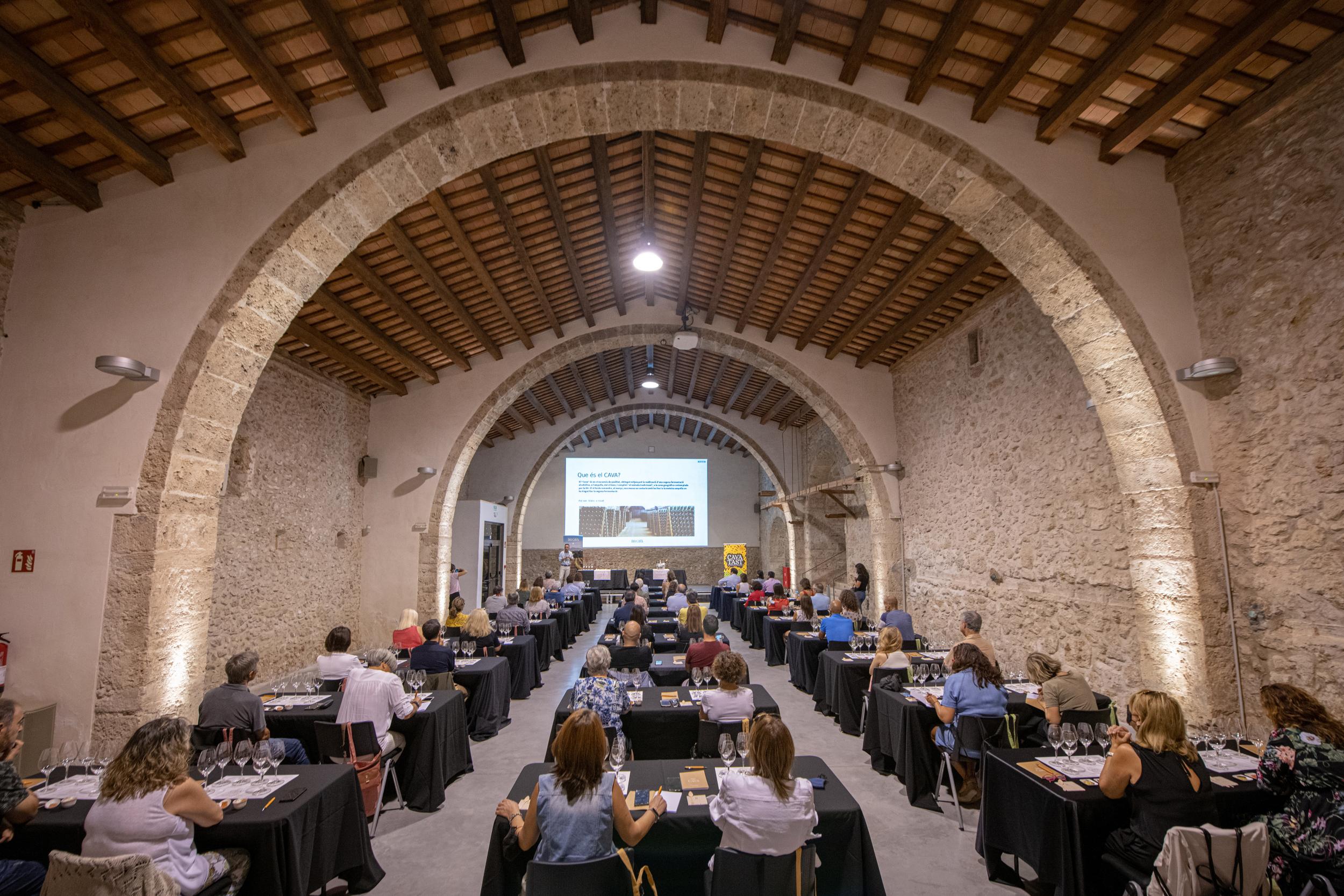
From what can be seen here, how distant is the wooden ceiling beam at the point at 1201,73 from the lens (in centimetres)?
307

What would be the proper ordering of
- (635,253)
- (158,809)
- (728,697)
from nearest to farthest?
(158,809) → (728,697) → (635,253)

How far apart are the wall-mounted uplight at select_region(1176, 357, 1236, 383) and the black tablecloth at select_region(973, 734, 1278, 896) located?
7.94 ft

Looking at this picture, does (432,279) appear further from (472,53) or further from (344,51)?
(344,51)

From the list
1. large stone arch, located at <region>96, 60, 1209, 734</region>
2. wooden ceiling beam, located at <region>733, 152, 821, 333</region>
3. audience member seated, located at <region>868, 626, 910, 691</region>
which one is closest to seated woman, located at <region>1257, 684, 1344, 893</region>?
large stone arch, located at <region>96, 60, 1209, 734</region>

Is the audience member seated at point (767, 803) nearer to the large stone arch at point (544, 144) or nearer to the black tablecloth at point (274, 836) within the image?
the black tablecloth at point (274, 836)

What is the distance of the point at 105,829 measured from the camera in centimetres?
199

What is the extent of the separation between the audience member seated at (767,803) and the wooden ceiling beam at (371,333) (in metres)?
4.99

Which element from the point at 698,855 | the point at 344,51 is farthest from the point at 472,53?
the point at 698,855

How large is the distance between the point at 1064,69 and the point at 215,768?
567 cm

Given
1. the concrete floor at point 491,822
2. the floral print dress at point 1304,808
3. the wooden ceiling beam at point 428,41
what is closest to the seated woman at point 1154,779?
the floral print dress at point 1304,808

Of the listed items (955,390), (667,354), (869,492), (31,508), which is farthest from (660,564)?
(31,508)

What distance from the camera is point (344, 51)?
3658 mm

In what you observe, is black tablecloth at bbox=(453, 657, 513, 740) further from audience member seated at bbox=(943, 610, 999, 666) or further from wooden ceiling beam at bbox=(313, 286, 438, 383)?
audience member seated at bbox=(943, 610, 999, 666)

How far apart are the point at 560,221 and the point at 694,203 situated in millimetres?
1380
